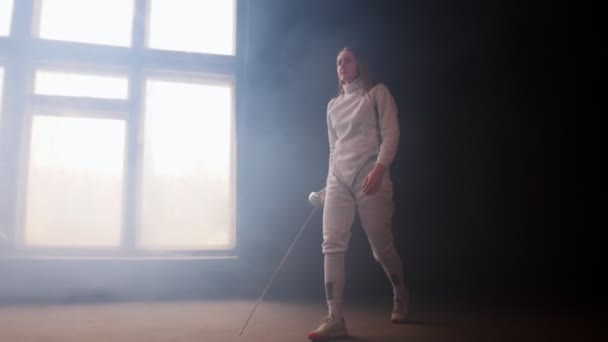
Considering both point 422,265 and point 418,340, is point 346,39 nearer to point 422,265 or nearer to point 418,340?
point 422,265

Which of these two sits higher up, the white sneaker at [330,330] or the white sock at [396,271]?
the white sock at [396,271]

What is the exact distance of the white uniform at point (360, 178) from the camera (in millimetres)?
1838

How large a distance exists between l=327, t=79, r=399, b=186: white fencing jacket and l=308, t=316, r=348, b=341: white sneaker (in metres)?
0.54

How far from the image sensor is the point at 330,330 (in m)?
1.71

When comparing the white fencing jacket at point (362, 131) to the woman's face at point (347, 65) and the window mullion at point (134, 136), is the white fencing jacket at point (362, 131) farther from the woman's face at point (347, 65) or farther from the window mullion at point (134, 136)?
the window mullion at point (134, 136)

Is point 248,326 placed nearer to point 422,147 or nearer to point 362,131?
point 362,131

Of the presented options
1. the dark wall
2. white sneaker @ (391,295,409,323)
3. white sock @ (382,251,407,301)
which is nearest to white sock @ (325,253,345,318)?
white sock @ (382,251,407,301)

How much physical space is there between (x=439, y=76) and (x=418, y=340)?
2180mm

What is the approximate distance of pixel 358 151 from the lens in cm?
192

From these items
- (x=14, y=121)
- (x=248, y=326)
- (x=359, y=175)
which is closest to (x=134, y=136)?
(x=14, y=121)

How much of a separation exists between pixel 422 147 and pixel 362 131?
1.44 meters

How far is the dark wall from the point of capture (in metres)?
3.00

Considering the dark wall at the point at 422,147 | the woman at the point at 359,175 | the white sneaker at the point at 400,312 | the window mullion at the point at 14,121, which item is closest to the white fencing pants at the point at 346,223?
the woman at the point at 359,175

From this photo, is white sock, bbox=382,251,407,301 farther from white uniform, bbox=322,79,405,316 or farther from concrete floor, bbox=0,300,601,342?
concrete floor, bbox=0,300,601,342
